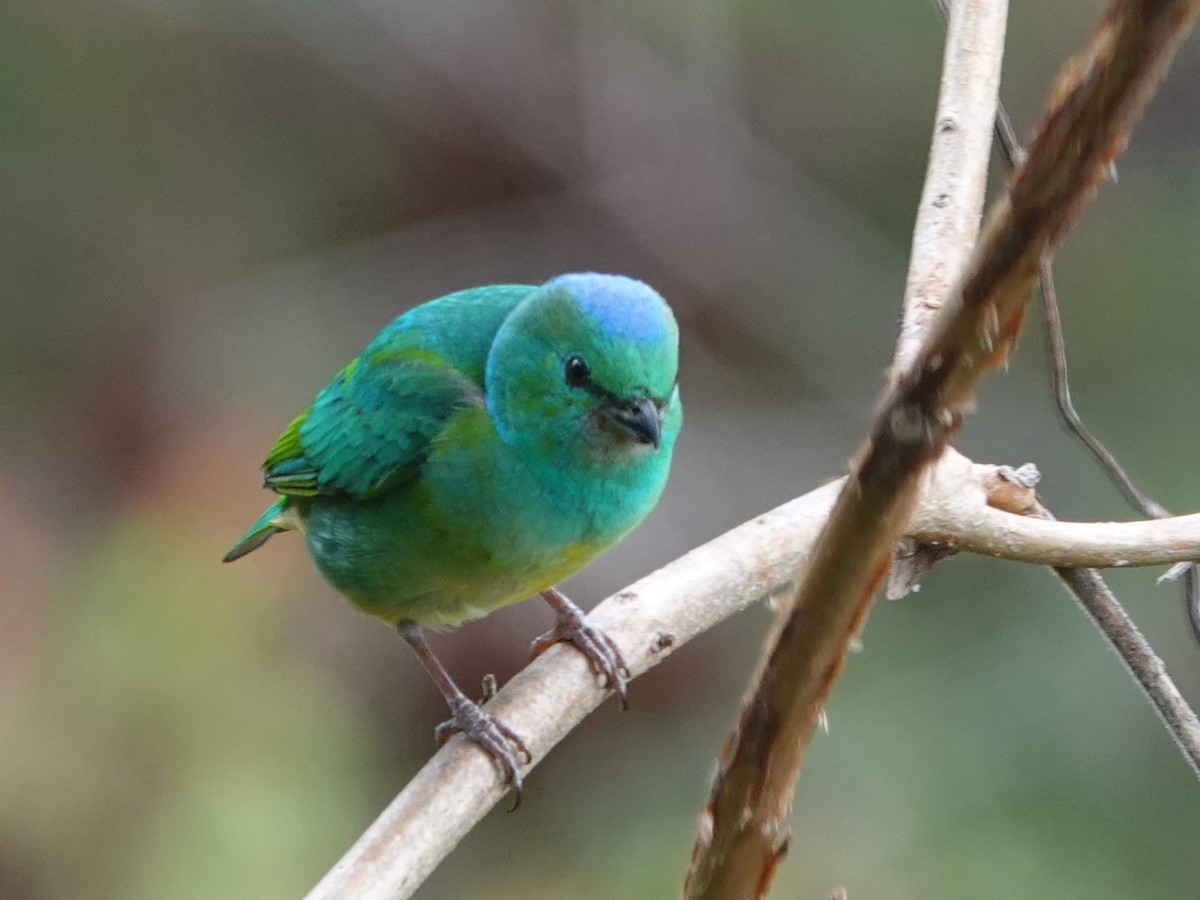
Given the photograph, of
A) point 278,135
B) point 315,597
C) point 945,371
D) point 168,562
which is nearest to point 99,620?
point 168,562

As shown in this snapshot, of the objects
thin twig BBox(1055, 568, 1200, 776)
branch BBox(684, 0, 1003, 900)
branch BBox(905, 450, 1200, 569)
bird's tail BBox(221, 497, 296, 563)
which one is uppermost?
bird's tail BBox(221, 497, 296, 563)

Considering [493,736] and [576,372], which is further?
[576,372]

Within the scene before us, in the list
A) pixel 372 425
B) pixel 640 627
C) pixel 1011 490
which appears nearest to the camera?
pixel 1011 490

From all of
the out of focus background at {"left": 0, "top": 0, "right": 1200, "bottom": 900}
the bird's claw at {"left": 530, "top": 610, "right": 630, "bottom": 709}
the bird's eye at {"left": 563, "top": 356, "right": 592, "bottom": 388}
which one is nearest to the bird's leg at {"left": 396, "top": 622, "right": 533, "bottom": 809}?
the bird's claw at {"left": 530, "top": 610, "right": 630, "bottom": 709}

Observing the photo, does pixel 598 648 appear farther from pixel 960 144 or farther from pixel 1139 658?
pixel 960 144

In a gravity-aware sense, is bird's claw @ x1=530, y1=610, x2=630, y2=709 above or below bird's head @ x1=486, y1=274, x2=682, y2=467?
below

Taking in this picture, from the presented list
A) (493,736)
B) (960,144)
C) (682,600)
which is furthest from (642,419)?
(960,144)

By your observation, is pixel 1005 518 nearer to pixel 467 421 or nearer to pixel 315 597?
pixel 467 421

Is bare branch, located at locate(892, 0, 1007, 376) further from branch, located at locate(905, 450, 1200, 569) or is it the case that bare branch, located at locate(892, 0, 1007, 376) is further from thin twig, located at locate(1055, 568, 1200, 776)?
thin twig, located at locate(1055, 568, 1200, 776)
